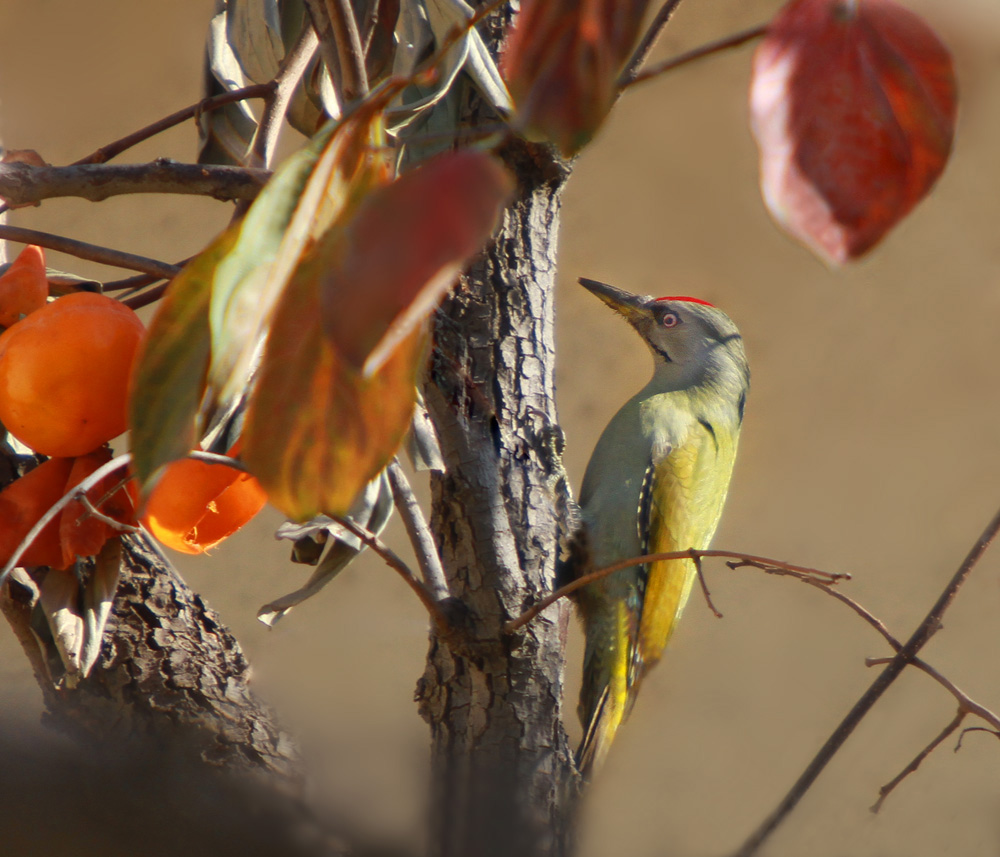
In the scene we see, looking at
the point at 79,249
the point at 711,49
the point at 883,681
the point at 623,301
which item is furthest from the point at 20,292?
the point at 623,301

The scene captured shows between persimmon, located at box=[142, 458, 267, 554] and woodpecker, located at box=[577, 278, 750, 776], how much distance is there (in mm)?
760

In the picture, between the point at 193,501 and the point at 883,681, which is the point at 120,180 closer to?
Result: the point at 193,501

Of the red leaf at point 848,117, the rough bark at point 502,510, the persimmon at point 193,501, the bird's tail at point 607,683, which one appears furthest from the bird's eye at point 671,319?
the red leaf at point 848,117

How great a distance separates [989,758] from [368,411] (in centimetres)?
230

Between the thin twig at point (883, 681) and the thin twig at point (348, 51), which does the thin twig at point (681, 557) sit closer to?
the thin twig at point (883, 681)

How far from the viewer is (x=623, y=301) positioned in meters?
1.43

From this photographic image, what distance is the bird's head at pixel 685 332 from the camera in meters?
1.41

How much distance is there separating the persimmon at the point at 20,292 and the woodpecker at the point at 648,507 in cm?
83

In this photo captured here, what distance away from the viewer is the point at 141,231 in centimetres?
201

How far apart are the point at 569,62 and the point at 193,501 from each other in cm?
30

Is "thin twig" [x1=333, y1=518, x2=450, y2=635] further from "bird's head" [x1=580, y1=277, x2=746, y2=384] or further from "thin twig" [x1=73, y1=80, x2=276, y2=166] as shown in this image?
"bird's head" [x1=580, y1=277, x2=746, y2=384]

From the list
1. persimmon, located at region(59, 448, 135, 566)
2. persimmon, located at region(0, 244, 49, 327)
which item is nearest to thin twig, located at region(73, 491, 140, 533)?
persimmon, located at region(59, 448, 135, 566)

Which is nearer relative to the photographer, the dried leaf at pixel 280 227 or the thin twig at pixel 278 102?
the dried leaf at pixel 280 227

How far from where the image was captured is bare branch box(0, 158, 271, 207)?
44 centimetres
